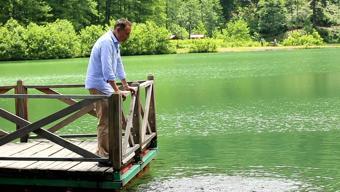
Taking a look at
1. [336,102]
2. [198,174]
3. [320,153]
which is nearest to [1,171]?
[198,174]

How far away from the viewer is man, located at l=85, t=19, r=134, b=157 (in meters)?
8.91

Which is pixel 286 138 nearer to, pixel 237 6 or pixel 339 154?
pixel 339 154

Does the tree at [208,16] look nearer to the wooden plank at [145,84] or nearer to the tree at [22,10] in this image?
the tree at [22,10]

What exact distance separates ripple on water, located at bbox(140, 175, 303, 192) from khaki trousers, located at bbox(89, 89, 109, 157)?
4.35 feet

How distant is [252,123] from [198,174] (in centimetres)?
788

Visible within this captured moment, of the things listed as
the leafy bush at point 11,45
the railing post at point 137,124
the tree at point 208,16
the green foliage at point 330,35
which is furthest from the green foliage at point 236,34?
the railing post at point 137,124

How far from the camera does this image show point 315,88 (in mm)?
30500

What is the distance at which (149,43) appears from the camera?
92.1 metres

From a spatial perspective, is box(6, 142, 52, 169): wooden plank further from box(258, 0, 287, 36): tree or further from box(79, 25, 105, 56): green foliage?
box(258, 0, 287, 36): tree

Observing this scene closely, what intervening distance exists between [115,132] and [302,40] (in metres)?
94.2

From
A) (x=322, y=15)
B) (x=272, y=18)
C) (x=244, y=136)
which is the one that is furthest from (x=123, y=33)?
(x=322, y=15)

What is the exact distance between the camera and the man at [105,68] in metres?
8.91

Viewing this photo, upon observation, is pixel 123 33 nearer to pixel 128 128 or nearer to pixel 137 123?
pixel 128 128

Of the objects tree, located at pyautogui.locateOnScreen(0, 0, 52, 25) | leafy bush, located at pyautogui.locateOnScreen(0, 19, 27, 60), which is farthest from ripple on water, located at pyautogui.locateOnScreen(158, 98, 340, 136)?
tree, located at pyautogui.locateOnScreen(0, 0, 52, 25)
